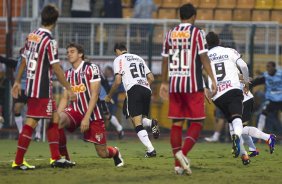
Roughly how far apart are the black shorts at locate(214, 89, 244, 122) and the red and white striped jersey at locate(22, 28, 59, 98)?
10.2 ft

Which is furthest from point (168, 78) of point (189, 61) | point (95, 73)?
point (95, 73)

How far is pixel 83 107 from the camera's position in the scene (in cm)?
1340

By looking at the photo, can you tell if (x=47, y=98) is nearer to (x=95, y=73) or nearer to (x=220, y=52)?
(x=95, y=73)

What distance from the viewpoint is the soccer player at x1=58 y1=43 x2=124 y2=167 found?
13.2 meters

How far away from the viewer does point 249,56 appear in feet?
81.9

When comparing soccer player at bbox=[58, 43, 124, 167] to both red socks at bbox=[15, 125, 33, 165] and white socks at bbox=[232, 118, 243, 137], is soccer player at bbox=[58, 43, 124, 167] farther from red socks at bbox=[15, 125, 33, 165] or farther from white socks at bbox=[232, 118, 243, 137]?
white socks at bbox=[232, 118, 243, 137]

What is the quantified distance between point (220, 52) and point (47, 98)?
3282 mm

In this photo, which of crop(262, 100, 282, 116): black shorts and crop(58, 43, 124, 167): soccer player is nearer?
crop(58, 43, 124, 167): soccer player

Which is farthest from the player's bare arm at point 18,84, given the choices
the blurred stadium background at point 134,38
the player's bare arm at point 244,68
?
the blurred stadium background at point 134,38

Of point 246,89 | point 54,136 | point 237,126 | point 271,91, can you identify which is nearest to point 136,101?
point 246,89

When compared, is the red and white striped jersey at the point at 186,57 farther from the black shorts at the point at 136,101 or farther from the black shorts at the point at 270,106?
the black shorts at the point at 270,106

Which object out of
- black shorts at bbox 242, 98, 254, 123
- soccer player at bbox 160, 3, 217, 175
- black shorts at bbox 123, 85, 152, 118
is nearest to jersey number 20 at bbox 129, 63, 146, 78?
black shorts at bbox 123, 85, 152, 118

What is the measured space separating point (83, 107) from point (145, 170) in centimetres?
127

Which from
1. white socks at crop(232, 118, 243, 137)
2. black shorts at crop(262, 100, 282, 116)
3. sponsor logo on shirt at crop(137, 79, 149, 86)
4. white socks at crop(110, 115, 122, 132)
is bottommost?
white socks at crop(110, 115, 122, 132)
